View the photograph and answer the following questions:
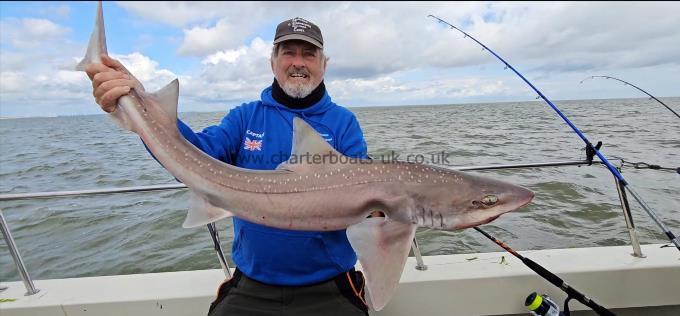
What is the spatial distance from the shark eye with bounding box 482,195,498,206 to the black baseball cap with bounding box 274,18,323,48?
1799 mm

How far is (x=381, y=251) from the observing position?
85.7 inches

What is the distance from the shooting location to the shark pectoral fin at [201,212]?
7.32ft

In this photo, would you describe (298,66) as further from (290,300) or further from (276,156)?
(290,300)

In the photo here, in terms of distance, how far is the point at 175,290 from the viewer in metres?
3.32

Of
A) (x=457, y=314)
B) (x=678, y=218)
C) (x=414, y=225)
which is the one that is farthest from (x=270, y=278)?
(x=678, y=218)

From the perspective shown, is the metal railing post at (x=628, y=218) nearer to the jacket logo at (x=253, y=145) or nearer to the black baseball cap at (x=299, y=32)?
the black baseball cap at (x=299, y=32)

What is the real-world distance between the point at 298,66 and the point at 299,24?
33 cm

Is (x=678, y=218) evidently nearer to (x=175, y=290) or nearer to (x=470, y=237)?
(x=470, y=237)

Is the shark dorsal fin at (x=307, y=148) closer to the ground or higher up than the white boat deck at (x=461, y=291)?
higher up

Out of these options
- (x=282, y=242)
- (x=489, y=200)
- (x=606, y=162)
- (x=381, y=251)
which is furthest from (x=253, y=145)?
(x=606, y=162)

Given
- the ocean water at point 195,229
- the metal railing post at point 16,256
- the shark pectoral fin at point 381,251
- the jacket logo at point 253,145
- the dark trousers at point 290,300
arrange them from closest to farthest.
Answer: the shark pectoral fin at point 381,251
the dark trousers at point 290,300
the jacket logo at point 253,145
the metal railing post at point 16,256
the ocean water at point 195,229

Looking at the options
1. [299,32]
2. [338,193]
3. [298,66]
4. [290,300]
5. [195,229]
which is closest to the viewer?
[338,193]

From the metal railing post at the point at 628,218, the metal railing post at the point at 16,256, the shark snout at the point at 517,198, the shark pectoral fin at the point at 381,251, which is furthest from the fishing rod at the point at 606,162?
the metal railing post at the point at 16,256

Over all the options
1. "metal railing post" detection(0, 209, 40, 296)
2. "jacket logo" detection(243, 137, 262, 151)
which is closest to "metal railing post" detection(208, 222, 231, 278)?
"jacket logo" detection(243, 137, 262, 151)
